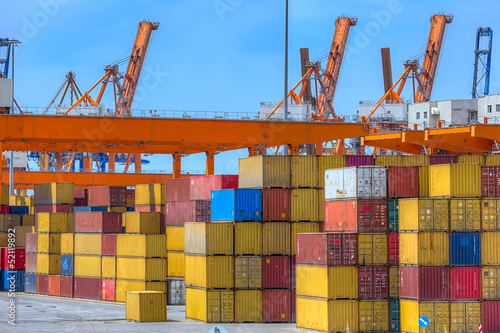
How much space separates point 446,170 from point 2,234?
41119 mm

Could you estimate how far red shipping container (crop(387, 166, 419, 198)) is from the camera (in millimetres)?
38688

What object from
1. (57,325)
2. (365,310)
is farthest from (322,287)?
(57,325)

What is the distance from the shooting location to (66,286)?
5956 cm

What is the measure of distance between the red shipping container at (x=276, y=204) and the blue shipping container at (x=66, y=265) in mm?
20188

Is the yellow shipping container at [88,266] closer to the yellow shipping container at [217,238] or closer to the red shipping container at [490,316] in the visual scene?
the yellow shipping container at [217,238]

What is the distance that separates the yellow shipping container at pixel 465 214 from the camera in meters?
37.3

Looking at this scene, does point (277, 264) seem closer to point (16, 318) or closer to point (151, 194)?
point (16, 318)

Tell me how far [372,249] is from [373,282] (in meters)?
1.34

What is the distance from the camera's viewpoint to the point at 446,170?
37.8 m

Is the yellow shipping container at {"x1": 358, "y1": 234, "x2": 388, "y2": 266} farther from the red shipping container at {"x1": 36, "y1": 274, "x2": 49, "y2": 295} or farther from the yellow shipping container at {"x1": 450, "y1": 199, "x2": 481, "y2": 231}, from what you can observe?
the red shipping container at {"x1": 36, "y1": 274, "x2": 49, "y2": 295}

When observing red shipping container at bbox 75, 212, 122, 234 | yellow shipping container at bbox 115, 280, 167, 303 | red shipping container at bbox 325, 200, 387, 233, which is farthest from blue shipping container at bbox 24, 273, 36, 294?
red shipping container at bbox 325, 200, 387, 233

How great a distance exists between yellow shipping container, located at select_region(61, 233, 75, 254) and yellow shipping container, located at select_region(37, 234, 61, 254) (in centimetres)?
137

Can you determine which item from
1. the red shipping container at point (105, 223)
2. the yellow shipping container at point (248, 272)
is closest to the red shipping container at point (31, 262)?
the red shipping container at point (105, 223)

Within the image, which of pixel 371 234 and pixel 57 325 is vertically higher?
pixel 371 234
